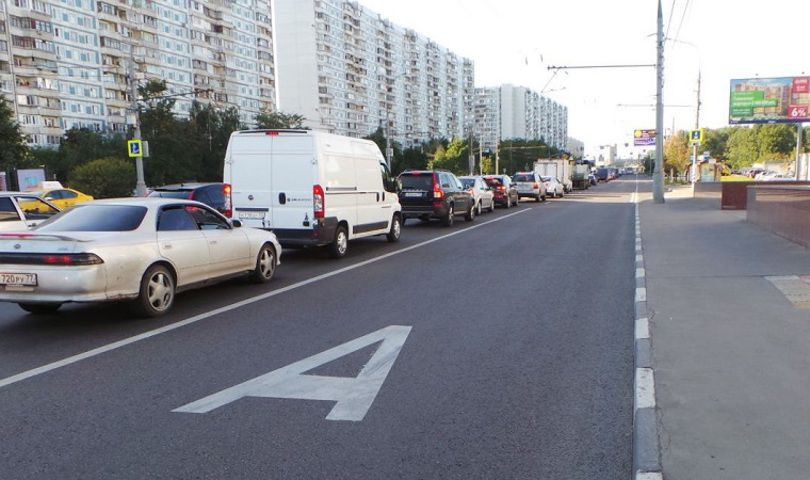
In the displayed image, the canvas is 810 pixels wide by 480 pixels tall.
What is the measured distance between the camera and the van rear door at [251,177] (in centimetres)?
1173

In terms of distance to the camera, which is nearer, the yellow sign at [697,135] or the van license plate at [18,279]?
the van license plate at [18,279]

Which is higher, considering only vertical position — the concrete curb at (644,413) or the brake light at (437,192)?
the brake light at (437,192)

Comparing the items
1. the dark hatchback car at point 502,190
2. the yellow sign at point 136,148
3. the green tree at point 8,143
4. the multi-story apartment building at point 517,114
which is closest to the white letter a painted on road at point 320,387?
the dark hatchback car at point 502,190

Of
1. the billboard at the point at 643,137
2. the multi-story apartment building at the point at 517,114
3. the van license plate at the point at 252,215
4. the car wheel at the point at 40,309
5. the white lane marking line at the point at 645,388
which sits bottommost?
the white lane marking line at the point at 645,388

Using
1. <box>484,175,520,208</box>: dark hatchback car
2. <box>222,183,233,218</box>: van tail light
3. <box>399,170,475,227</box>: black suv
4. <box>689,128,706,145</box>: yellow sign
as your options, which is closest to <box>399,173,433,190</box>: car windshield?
<box>399,170,475,227</box>: black suv

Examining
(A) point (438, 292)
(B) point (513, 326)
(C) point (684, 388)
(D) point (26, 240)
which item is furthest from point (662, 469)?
(D) point (26, 240)

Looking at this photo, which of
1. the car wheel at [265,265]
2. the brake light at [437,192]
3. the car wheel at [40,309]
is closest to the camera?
the car wheel at [40,309]

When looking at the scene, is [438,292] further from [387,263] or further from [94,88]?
[94,88]

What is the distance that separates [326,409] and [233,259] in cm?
478

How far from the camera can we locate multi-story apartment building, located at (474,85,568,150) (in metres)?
158

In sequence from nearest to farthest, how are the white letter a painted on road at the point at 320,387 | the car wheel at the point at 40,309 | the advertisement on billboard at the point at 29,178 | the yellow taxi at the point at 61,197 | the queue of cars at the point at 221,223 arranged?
the white letter a painted on road at the point at 320,387
the queue of cars at the point at 221,223
the car wheel at the point at 40,309
the yellow taxi at the point at 61,197
the advertisement on billboard at the point at 29,178

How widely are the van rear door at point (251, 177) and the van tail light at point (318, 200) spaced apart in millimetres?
877

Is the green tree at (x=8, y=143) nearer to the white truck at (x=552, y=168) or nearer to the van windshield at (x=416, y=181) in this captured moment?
the van windshield at (x=416, y=181)

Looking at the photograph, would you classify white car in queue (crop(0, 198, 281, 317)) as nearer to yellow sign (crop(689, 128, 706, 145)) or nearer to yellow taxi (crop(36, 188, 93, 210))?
yellow taxi (crop(36, 188, 93, 210))
